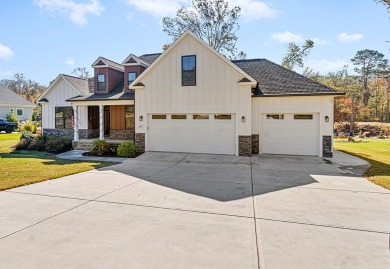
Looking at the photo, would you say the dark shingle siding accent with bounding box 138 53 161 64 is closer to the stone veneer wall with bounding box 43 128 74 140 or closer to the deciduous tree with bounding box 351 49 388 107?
the stone veneer wall with bounding box 43 128 74 140

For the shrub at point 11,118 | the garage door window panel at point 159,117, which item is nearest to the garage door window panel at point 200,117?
the garage door window panel at point 159,117

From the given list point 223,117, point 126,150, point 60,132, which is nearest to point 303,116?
point 223,117

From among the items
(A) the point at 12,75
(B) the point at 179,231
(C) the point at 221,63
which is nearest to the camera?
(B) the point at 179,231

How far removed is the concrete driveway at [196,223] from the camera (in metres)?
3.40

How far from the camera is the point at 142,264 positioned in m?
3.26

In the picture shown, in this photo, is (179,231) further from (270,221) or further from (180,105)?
(180,105)

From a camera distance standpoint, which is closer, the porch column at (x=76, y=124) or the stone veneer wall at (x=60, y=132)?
the porch column at (x=76, y=124)

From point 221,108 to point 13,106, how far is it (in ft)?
115

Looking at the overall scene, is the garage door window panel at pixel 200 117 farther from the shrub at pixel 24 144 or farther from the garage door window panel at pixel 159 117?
the shrub at pixel 24 144

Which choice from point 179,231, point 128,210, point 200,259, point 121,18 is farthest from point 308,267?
point 121,18

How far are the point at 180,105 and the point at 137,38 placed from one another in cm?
840

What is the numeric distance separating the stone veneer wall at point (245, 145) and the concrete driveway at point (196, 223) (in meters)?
4.39

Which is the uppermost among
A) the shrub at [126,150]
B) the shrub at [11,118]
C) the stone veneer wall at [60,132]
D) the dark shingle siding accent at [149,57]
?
the dark shingle siding accent at [149,57]

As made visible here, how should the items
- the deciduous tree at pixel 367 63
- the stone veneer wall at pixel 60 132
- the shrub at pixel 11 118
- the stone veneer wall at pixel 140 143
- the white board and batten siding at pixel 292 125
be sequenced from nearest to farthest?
1. the white board and batten siding at pixel 292 125
2. the stone veneer wall at pixel 140 143
3. the stone veneer wall at pixel 60 132
4. the shrub at pixel 11 118
5. the deciduous tree at pixel 367 63
